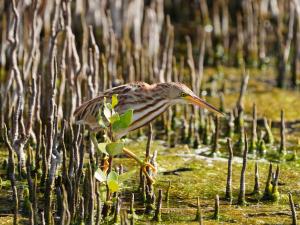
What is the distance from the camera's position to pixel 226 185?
5.42m

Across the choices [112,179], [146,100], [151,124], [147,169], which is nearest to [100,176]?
[112,179]

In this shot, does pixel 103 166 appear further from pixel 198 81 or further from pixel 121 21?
pixel 121 21

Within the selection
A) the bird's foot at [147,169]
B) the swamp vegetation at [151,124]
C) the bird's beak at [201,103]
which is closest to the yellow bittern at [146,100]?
the bird's beak at [201,103]

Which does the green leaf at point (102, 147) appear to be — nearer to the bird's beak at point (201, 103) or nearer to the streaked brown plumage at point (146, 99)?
the streaked brown plumage at point (146, 99)

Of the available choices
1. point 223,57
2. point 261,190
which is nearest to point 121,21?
point 223,57

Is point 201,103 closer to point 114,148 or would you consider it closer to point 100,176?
point 114,148

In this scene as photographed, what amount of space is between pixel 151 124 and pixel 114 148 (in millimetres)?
1546

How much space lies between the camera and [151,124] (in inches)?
252

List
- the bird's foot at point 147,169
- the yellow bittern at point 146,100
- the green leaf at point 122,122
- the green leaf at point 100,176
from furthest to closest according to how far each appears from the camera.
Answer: the yellow bittern at point 146,100 → the bird's foot at point 147,169 → the green leaf at point 122,122 → the green leaf at point 100,176

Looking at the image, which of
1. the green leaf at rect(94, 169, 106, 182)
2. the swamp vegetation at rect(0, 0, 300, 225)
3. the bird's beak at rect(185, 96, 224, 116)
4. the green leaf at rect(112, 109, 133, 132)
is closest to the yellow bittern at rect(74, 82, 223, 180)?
the bird's beak at rect(185, 96, 224, 116)

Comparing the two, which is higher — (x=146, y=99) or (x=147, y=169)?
(x=146, y=99)

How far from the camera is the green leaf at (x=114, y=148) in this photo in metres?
4.84

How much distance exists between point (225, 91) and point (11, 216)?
4.03 m

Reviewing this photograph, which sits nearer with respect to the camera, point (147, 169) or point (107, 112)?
point (107, 112)
